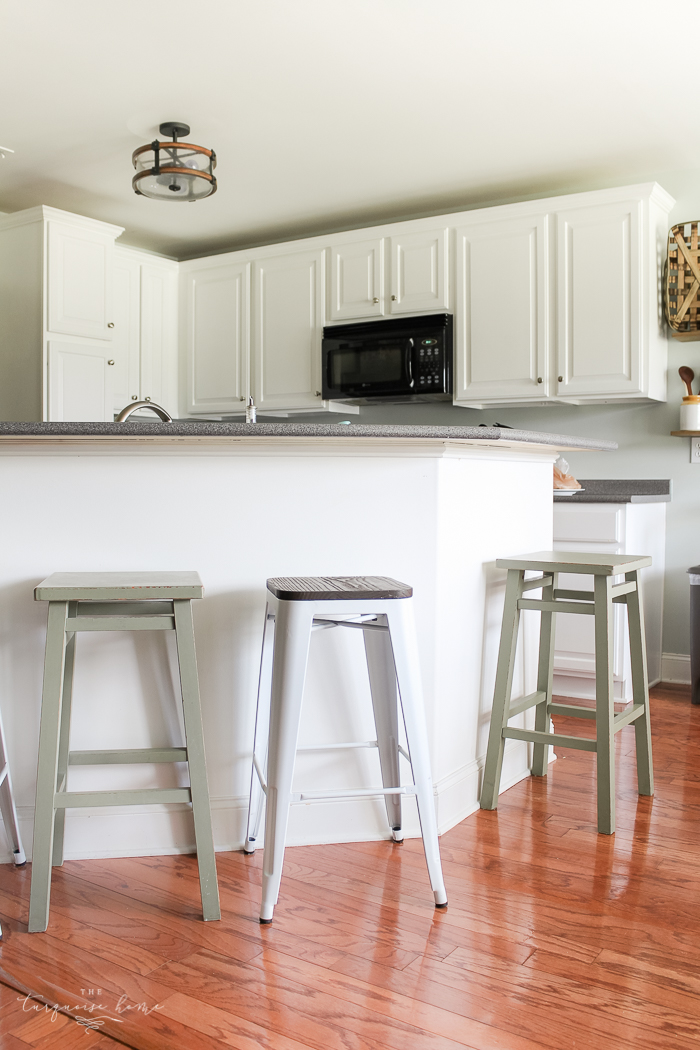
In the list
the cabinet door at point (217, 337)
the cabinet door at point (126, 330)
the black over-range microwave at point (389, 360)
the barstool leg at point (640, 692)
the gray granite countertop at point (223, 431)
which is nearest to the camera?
the gray granite countertop at point (223, 431)

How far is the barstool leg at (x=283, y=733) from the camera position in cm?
160

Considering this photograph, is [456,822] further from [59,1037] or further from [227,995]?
[59,1037]

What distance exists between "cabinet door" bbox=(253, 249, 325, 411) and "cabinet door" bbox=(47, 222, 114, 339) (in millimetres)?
781

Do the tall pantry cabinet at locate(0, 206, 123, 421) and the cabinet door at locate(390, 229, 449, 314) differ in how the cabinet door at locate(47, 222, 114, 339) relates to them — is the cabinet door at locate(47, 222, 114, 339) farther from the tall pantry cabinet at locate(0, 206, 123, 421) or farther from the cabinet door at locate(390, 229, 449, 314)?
A: the cabinet door at locate(390, 229, 449, 314)

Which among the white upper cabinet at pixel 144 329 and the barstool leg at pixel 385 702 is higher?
the white upper cabinet at pixel 144 329

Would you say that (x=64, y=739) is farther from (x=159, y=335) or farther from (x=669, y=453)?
(x=159, y=335)

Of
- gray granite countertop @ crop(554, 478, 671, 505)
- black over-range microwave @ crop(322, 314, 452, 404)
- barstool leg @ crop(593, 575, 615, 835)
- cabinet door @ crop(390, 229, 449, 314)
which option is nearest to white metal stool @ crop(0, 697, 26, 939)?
barstool leg @ crop(593, 575, 615, 835)

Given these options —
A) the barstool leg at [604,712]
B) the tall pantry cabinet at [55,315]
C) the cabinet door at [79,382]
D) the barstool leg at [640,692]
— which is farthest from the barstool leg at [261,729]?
the tall pantry cabinet at [55,315]

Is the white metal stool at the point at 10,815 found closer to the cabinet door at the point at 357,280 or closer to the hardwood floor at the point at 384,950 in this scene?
the hardwood floor at the point at 384,950

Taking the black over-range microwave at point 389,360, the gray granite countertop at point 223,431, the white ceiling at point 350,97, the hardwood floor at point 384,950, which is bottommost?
the hardwood floor at point 384,950

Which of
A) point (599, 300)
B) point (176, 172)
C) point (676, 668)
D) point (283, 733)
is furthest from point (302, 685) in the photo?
point (676, 668)

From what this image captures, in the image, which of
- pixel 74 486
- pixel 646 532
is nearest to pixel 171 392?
pixel 646 532

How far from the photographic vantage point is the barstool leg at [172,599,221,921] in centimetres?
163

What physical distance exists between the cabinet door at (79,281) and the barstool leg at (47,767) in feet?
9.25
